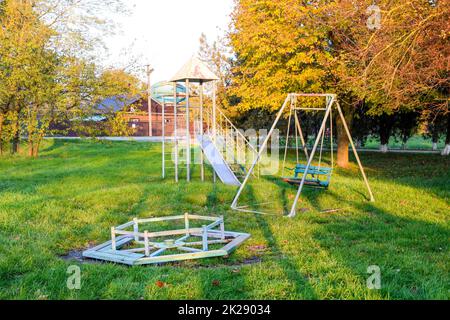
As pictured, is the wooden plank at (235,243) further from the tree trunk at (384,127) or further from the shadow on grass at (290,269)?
the tree trunk at (384,127)

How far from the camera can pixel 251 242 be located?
20.2 feet

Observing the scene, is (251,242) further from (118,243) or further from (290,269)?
(118,243)

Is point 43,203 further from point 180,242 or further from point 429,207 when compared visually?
point 429,207

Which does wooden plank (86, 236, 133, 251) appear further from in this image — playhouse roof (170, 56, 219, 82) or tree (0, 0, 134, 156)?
tree (0, 0, 134, 156)

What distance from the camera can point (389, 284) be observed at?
13.5 ft

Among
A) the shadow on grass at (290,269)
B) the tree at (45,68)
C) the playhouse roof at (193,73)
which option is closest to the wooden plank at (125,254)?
the shadow on grass at (290,269)

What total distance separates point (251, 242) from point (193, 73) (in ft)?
23.6

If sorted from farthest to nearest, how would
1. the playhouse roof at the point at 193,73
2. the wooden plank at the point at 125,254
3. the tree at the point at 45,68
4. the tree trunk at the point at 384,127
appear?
the tree trunk at the point at 384,127
the tree at the point at 45,68
the playhouse roof at the point at 193,73
the wooden plank at the point at 125,254

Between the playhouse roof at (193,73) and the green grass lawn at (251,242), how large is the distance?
348 centimetres

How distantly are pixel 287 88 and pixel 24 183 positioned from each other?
9885 mm

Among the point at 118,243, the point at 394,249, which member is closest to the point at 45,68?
the point at 118,243

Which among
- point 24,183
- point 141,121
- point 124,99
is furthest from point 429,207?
point 141,121

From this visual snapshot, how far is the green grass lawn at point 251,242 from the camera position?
13.3 feet

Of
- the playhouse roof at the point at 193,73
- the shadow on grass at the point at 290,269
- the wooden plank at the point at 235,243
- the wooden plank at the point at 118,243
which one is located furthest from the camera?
the playhouse roof at the point at 193,73
